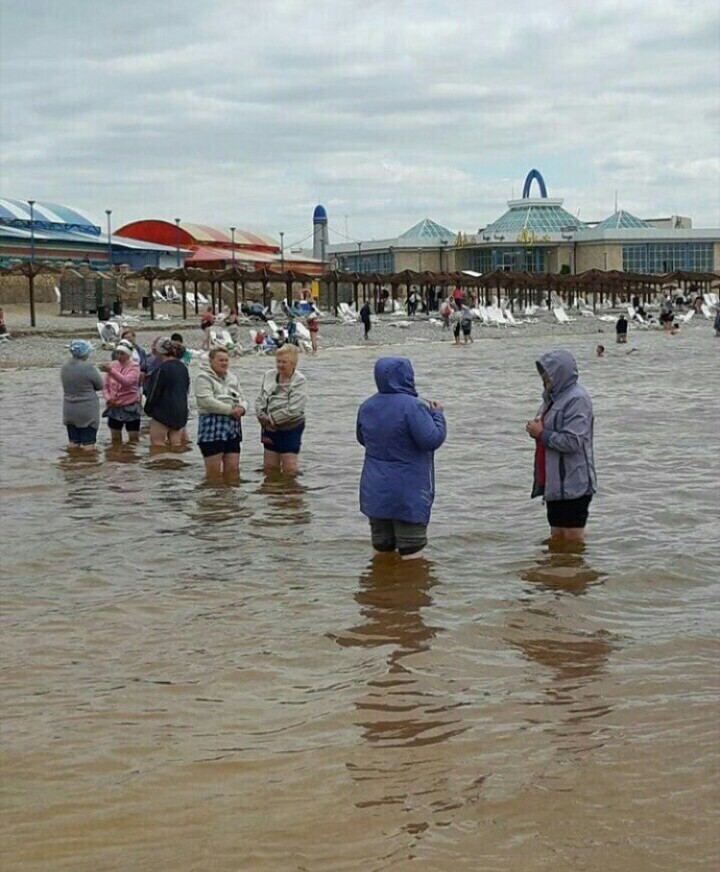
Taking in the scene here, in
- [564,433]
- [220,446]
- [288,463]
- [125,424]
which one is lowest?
[288,463]

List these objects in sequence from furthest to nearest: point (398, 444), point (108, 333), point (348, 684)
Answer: point (108, 333)
point (398, 444)
point (348, 684)

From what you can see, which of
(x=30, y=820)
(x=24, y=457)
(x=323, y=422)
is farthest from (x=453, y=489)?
(x=30, y=820)

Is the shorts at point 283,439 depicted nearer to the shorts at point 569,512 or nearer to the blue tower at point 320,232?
the shorts at point 569,512

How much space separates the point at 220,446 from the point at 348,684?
200 inches

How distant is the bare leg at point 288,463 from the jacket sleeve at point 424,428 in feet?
13.1

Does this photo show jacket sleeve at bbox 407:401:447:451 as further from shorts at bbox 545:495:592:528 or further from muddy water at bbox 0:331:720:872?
shorts at bbox 545:495:592:528

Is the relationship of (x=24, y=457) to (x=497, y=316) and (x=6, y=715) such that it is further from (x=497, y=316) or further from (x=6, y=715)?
(x=497, y=316)

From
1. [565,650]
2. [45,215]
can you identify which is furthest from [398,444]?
[45,215]

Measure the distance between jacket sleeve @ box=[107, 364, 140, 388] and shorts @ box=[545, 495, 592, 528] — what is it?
245 inches

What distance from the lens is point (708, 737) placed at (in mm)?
4488

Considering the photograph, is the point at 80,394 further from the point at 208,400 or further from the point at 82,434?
the point at 208,400

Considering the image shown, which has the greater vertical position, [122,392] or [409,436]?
[409,436]

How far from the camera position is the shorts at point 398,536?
22.5 feet

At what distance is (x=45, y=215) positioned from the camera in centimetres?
7931
